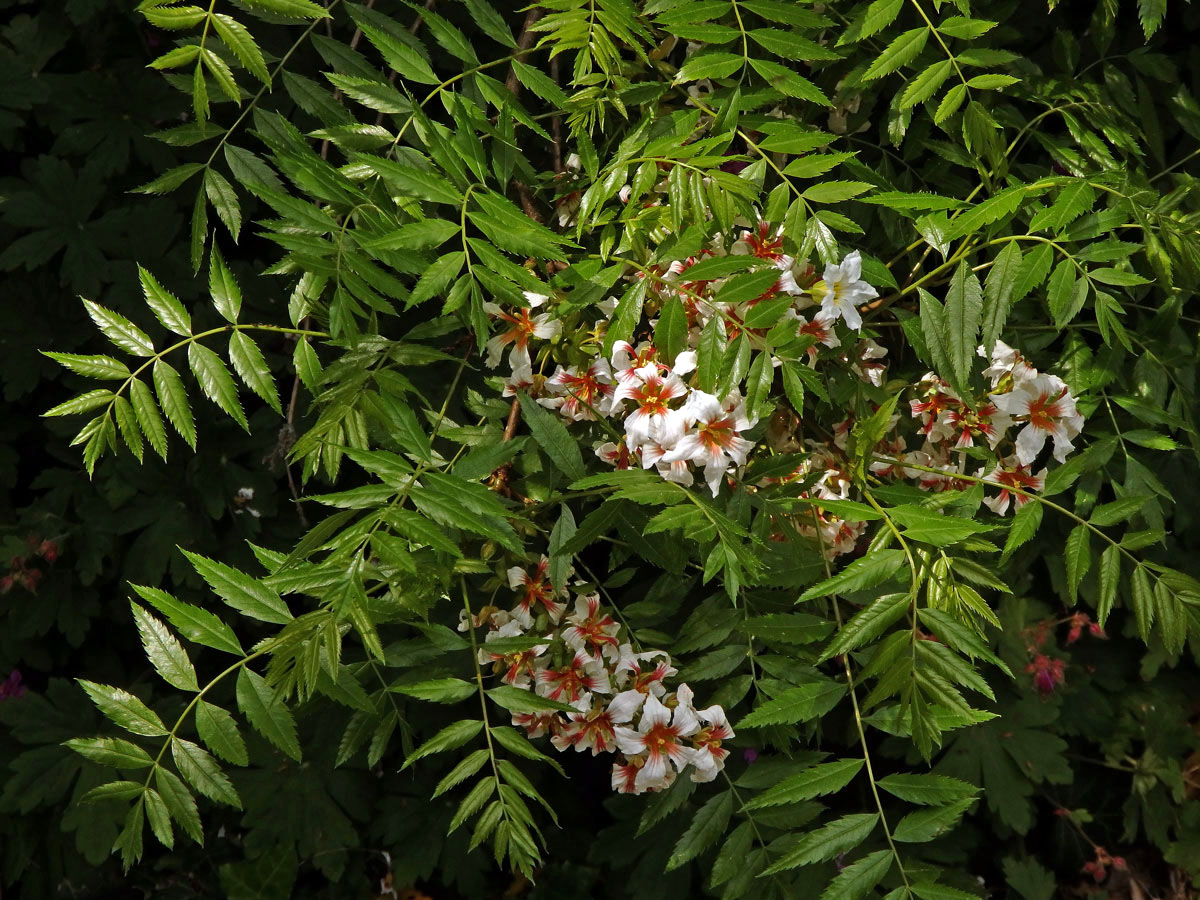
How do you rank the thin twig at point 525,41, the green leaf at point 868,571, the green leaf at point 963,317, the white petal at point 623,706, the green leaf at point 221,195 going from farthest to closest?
the thin twig at point 525,41 < the green leaf at point 221,195 < the white petal at point 623,706 < the green leaf at point 963,317 < the green leaf at point 868,571

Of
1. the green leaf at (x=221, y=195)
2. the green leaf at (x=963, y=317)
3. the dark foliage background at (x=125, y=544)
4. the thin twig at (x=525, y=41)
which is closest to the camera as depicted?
the green leaf at (x=963, y=317)

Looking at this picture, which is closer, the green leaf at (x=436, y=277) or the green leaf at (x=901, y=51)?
the green leaf at (x=436, y=277)

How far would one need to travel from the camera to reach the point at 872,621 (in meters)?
1.26

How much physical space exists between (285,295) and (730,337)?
134 cm

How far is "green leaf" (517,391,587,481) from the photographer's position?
138 centimetres

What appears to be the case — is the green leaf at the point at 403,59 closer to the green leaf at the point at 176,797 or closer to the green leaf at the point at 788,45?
the green leaf at the point at 788,45

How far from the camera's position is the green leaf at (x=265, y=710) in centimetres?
127

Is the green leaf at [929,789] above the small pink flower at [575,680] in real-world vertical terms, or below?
below

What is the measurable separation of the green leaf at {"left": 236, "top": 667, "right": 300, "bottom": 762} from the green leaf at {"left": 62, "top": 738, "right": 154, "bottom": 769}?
0.48ft

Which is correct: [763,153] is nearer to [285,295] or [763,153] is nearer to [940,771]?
[285,295]

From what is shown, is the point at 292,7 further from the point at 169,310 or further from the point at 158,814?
the point at 158,814

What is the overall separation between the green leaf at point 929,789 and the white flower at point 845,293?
62cm

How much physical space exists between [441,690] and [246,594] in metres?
0.28

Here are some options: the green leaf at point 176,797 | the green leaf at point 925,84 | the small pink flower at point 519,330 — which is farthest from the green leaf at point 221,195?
the green leaf at point 925,84
